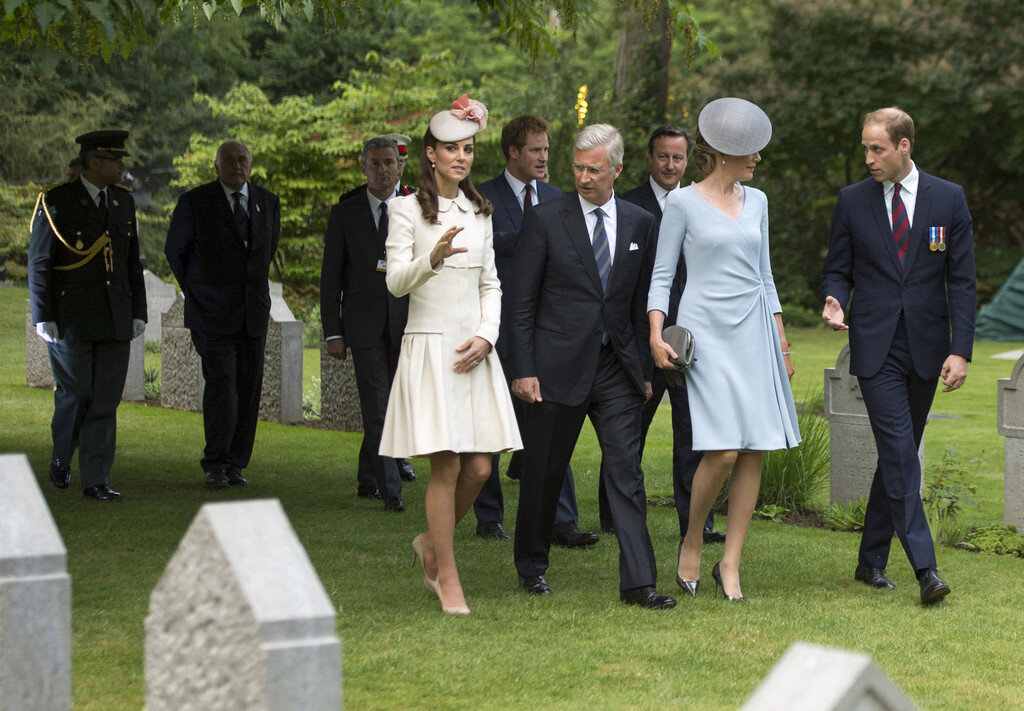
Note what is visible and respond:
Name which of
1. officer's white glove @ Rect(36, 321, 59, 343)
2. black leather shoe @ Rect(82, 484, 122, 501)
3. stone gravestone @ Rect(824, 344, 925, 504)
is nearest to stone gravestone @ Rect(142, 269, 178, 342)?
officer's white glove @ Rect(36, 321, 59, 343)

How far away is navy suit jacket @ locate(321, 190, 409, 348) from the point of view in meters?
8.88

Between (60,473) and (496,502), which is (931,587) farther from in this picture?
(60,473)

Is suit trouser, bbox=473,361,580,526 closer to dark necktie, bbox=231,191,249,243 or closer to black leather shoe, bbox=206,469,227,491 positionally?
black leather shoe, bbox=206,469,227,491

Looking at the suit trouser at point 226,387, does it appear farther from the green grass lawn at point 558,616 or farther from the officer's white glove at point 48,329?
the officer's white glove at point 48,329

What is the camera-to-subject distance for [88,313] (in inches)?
350

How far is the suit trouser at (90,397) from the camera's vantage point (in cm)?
889

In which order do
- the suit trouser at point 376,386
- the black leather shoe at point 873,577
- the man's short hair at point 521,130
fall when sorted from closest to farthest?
the black leather shoe at point 873,577 → the man's short hair at point 521,130 → the suit trouser at point 376,386

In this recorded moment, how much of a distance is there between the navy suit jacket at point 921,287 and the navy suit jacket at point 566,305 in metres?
1.12

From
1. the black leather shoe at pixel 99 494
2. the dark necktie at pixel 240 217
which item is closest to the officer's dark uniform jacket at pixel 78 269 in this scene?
the dark necktie at pixel 240 217

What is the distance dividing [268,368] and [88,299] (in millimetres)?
4910

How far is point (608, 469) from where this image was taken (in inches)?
242

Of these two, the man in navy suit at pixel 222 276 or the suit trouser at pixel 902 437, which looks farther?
the man in navy suit at pixel 222 276

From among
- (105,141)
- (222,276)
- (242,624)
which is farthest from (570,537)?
(242,624)

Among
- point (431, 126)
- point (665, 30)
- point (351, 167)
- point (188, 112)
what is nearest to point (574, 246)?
point (431, 126)
